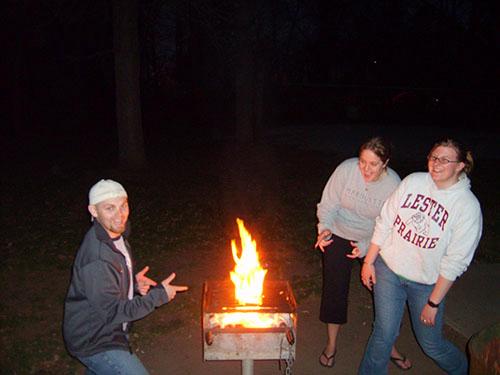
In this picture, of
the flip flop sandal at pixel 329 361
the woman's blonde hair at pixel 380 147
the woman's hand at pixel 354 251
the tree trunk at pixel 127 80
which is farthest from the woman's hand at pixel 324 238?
the tree trunk at pixel 127 80

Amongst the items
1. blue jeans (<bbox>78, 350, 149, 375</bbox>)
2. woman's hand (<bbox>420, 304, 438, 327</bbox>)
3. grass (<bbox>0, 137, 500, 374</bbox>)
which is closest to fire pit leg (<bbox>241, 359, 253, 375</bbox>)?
blue jeans (<bbox>78, 350, 149, 375</bbox>)

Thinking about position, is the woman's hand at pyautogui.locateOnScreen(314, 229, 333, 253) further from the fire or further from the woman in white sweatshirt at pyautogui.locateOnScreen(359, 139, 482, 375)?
the fire

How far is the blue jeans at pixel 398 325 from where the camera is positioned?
133 inches

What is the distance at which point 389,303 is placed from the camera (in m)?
3.46

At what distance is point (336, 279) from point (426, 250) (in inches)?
38.3

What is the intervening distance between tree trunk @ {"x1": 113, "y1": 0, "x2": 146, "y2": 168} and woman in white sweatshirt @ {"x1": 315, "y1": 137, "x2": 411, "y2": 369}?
376 inches

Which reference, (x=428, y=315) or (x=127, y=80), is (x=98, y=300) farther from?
(x=127, y=80)

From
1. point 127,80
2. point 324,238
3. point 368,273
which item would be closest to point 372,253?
point 368,273

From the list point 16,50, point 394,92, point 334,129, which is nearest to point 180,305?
point 16,50

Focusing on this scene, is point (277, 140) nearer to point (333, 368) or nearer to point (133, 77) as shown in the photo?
point (133, 77)

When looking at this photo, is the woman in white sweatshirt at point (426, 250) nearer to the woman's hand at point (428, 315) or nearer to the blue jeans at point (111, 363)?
the woman's hand at point (428, 315)

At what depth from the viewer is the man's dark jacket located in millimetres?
2686

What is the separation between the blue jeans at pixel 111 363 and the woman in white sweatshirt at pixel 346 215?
1.77m

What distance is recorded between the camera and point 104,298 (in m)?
2.69
